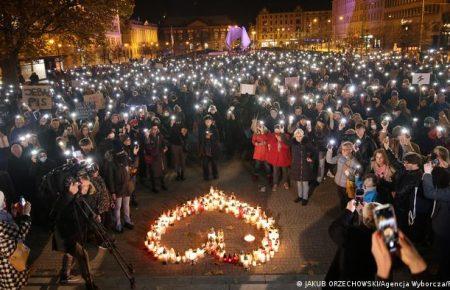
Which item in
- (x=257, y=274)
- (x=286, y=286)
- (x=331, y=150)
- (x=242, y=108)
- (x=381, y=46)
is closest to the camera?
(x=286, y=286)

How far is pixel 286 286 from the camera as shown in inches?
235

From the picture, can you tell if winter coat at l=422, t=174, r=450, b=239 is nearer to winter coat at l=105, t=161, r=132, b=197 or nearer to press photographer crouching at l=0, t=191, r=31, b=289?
winter coat at l=105, t=161, r=132, b=197

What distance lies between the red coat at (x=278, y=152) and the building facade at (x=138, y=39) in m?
79.1

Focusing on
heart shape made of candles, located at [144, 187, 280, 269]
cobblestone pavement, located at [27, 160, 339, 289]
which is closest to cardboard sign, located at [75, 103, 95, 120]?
cobblestone pavement, located at [27, 160, 339, 289]

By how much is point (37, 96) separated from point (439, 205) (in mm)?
11099

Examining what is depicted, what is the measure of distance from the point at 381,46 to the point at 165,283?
57.2 metres

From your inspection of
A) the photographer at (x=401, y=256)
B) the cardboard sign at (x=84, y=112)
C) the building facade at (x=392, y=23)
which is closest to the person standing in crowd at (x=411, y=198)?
the photographer at (x=401, y=256)

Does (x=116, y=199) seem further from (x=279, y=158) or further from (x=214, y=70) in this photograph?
(x=214, y=70)

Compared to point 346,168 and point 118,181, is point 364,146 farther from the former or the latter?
point 118,181

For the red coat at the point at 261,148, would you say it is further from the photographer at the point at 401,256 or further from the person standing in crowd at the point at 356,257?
the photographer at the point at 401,256

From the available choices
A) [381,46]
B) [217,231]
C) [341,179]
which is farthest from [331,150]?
[381,46]

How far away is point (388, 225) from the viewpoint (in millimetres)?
2775

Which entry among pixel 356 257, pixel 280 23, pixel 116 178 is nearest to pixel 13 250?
pixel 116 178

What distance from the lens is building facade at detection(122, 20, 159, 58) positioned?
305ft
